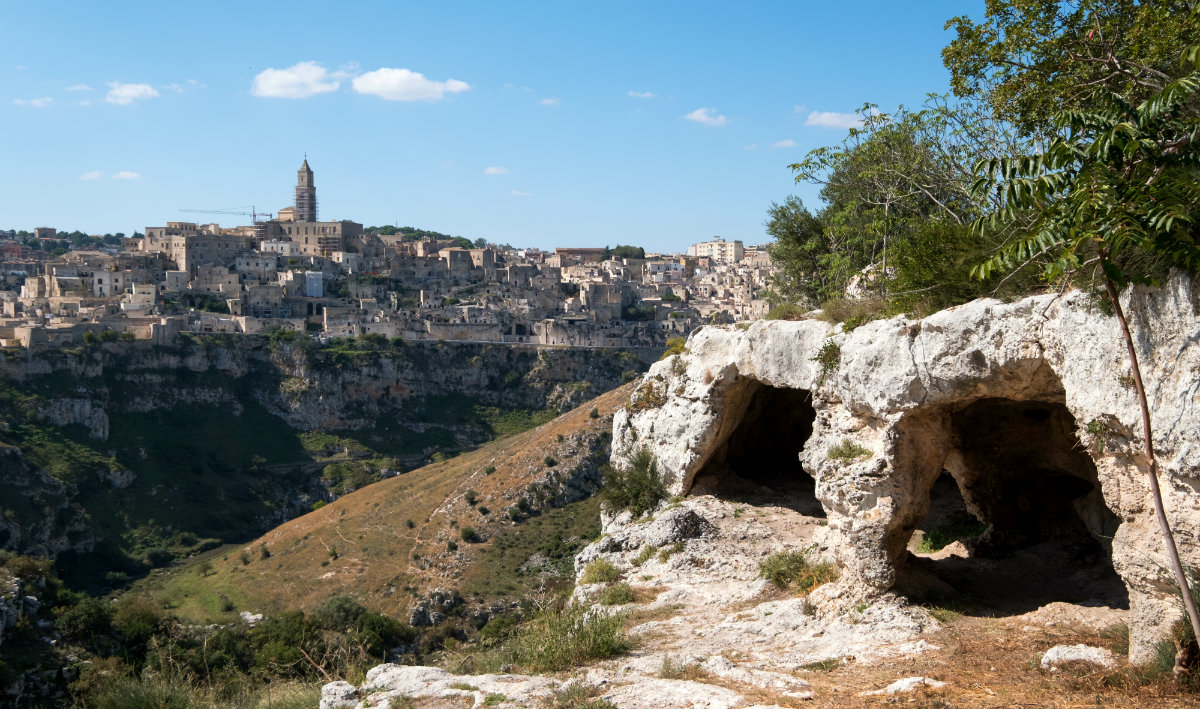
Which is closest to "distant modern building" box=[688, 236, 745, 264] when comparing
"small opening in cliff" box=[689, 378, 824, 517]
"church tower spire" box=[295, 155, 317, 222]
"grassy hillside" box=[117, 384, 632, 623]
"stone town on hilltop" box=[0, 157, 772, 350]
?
"stone town on hilltop" box=[0, 157, 772, 350]

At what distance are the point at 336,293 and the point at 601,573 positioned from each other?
87.2 metres

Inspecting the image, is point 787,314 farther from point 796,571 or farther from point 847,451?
point 796,571

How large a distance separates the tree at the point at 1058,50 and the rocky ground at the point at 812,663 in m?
5.19

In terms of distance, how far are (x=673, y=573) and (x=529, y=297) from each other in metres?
84.0

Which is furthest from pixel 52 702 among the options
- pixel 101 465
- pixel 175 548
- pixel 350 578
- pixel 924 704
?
pixel 101 465

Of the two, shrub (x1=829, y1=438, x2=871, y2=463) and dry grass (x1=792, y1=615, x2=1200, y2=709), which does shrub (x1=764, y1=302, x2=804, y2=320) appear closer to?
shrub (x1=829, y1=438, x2=871, y2=463)

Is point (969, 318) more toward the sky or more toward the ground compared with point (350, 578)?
more toward the sky

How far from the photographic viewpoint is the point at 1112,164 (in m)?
6.58

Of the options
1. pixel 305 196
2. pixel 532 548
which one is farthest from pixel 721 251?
pixel 532 548

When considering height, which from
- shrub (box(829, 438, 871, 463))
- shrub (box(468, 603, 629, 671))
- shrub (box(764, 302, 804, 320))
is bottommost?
shrub (box(468, 603, 629, 671))

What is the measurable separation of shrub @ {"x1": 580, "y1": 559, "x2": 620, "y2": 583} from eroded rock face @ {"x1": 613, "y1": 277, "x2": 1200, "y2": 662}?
6.40ft

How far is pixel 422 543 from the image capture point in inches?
1623

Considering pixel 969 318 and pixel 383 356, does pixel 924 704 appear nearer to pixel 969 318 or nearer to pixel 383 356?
pixel 969 318

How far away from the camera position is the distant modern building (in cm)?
14350
